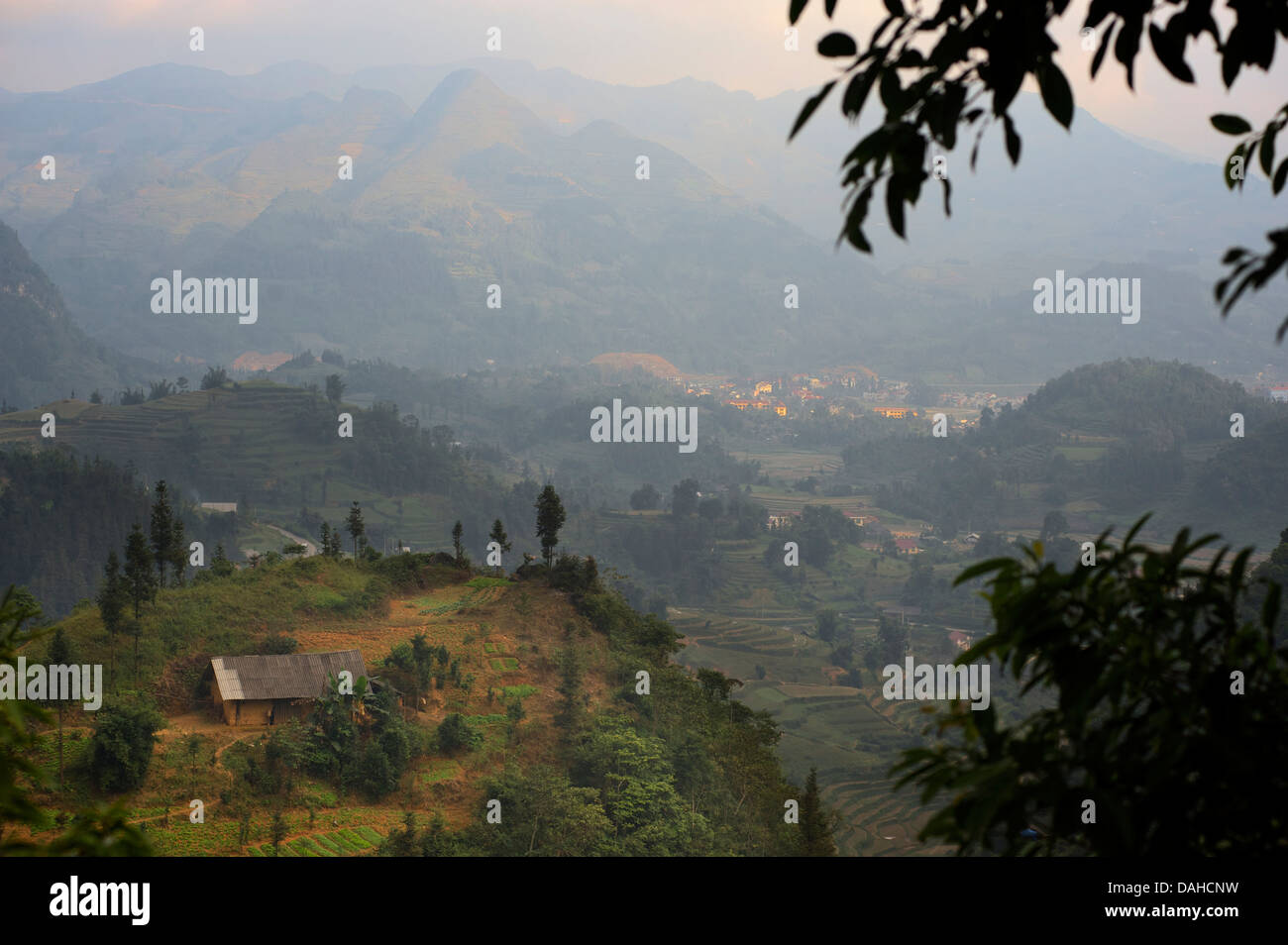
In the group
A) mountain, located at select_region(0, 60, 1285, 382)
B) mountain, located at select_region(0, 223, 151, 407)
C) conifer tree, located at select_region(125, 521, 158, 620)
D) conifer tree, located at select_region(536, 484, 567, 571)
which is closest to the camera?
conifer tree, located at select_region(125, 521, 158, 620)

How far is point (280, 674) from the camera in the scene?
13789 millimetres

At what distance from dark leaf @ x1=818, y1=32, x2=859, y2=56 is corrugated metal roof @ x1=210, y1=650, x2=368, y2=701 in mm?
13547

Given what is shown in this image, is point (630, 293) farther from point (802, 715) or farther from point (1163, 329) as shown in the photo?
point (802, 715)

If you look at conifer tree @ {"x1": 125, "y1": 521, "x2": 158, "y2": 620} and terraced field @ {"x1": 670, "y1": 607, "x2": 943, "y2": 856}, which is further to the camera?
terraced field @ {"x1": 670, "y1": 607, "x2": 943, "y2": 856}

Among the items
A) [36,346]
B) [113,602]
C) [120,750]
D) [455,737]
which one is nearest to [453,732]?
[455,737]

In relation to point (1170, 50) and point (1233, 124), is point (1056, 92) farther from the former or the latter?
point (1233, 124)

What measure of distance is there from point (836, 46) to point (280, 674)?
13.9 meters

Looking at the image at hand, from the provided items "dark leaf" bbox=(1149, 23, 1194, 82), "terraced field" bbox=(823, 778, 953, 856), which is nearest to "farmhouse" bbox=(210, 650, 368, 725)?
"dark leaf" bbox=(1149, 23, 1194, 82)

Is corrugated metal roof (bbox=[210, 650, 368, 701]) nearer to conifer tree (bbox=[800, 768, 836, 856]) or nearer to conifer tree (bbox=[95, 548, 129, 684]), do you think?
conifer tree (bbox=[95, 548, 129, 684])

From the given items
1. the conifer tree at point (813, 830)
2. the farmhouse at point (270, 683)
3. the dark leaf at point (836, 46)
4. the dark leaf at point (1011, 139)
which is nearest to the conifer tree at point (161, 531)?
the farmhouse at point (270, 683)

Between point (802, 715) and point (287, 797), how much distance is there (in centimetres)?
2993

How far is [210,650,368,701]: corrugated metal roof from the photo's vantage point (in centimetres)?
1354
